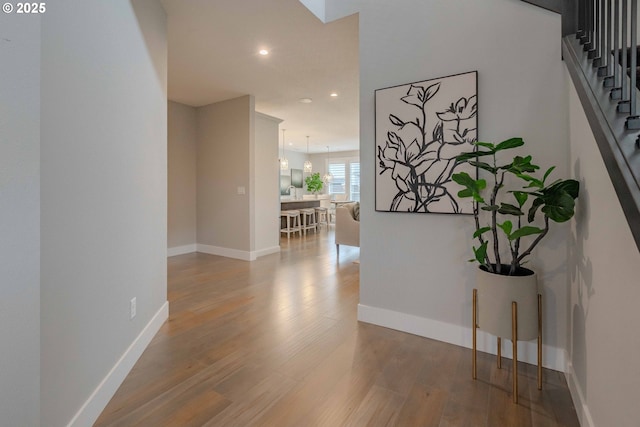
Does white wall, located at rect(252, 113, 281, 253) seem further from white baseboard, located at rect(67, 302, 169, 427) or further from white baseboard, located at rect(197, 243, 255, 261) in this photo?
white baseboard, located at rect(67, 302, 169, 427)

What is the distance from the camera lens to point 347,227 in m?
5.02

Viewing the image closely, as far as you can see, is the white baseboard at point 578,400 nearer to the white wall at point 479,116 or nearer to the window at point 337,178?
the white wall at point 479,116

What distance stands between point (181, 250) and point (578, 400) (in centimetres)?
534

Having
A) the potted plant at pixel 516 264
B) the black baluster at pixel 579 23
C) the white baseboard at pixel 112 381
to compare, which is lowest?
the white baseboard at pixel 112 381

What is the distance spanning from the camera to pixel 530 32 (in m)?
1.91

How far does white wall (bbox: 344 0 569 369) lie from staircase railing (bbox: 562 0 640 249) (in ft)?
0.74

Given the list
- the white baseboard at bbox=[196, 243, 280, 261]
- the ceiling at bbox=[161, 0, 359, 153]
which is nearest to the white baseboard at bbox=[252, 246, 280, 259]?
the white baseboard at bbox=[196, 243, 280, 261]

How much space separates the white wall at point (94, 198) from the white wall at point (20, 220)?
0.09m

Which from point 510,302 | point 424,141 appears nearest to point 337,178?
point 424,141

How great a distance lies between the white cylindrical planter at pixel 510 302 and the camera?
1.64m

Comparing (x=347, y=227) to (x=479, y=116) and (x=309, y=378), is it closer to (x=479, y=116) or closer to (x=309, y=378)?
(x=479, y=116)

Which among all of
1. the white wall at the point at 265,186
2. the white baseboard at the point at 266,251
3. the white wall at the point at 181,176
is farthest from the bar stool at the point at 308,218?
the white wall at the point at 181,176

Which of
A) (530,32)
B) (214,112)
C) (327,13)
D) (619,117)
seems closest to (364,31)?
(327,13)

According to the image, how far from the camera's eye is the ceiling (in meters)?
2.69
